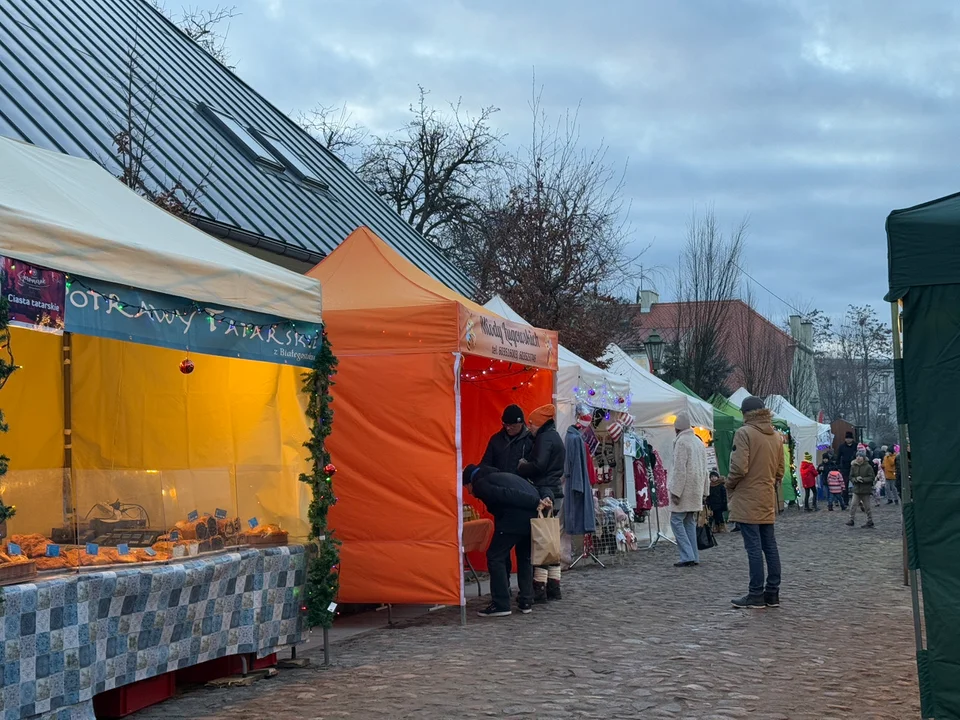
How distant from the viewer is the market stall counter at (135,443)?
5586 millimetres

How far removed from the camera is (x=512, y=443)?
10.9 metres

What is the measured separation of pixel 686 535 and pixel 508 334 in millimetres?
5401

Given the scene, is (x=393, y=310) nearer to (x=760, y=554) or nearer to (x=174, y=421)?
(x=174, y=421)

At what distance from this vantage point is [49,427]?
818cm

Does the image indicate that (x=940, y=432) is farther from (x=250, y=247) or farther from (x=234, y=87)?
(x=234, y=87)

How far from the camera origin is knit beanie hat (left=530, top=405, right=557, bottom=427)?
1091 centimetres

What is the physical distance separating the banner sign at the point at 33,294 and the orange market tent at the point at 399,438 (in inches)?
167

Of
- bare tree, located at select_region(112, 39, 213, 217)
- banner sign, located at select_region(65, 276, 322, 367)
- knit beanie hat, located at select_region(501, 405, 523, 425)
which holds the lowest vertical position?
knit beanie hat, located at select_region(501, 405, 523, 425)

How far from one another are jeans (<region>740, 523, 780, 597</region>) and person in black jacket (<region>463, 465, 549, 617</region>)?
196cm

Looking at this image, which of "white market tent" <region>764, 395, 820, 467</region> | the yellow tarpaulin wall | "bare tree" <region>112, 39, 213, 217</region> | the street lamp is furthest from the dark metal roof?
"white market tent" <region>764, 395, 820, 467</region>

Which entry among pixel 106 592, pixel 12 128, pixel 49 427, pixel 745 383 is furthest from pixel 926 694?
pixel 745 383

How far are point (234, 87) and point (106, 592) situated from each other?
60.1 feet

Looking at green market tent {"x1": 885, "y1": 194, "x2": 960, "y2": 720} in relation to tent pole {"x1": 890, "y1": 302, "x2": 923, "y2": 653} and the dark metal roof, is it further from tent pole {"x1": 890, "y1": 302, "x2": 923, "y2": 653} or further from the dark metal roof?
the dark metal roof

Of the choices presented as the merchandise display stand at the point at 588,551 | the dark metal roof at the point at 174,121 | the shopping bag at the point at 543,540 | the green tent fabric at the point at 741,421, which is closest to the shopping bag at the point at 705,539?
the merchandise display stand at the point at 588,551
